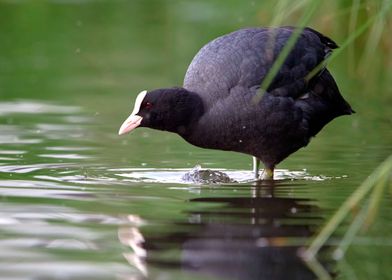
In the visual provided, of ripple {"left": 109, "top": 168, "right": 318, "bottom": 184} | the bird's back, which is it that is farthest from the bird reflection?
the bird's back

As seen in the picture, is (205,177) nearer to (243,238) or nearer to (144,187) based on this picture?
Answer: (144,187)

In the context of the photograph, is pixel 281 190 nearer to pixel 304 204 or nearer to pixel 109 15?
pixel 304 204

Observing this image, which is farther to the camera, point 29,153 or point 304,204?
point 29,153

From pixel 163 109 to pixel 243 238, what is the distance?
2157 mm

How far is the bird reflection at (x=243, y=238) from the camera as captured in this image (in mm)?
4762

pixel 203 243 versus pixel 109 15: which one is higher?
pixel 109 15

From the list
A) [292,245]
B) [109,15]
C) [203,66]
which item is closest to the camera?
[292,245]

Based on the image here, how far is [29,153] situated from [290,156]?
74.3 inches

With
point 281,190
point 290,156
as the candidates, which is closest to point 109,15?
point 290,156

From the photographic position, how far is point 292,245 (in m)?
5.21

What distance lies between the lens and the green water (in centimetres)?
486

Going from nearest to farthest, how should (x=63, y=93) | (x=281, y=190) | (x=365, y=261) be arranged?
(x=365, y=261) → (x=281, y=190) → (x=63, y=93)

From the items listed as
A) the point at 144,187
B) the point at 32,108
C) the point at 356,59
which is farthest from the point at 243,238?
the point at 356,59

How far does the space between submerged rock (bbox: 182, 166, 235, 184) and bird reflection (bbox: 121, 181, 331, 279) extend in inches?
19.4
